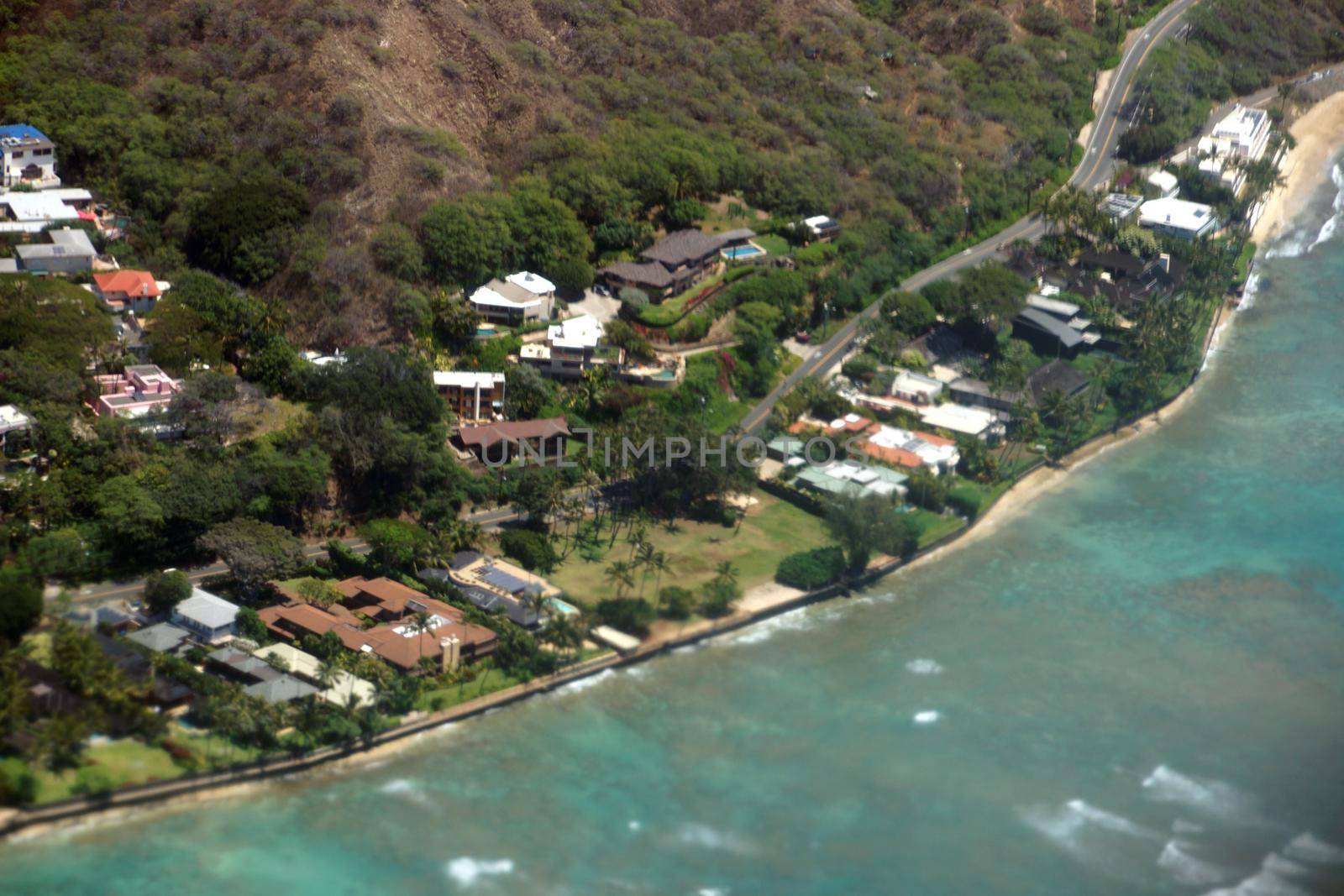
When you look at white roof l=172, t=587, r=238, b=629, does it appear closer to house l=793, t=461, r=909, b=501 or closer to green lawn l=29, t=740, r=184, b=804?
green lawn l=29, t=740, r=184, b=804

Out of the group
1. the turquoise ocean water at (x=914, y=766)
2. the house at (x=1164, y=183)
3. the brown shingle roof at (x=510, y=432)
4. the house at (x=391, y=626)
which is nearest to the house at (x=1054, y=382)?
the turquoise ocean water at (x=914, y=766)

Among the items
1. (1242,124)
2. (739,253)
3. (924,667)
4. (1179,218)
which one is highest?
(1242,124)

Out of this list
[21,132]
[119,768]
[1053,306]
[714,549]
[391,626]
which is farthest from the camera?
[1053,306]

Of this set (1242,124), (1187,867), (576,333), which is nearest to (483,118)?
(576,333)

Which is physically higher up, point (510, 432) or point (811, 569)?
point (510, 432)

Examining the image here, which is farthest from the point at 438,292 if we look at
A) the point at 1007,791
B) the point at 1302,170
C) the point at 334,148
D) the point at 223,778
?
the point at 1302,170

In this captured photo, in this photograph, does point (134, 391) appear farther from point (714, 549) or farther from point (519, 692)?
point (714, 549)
